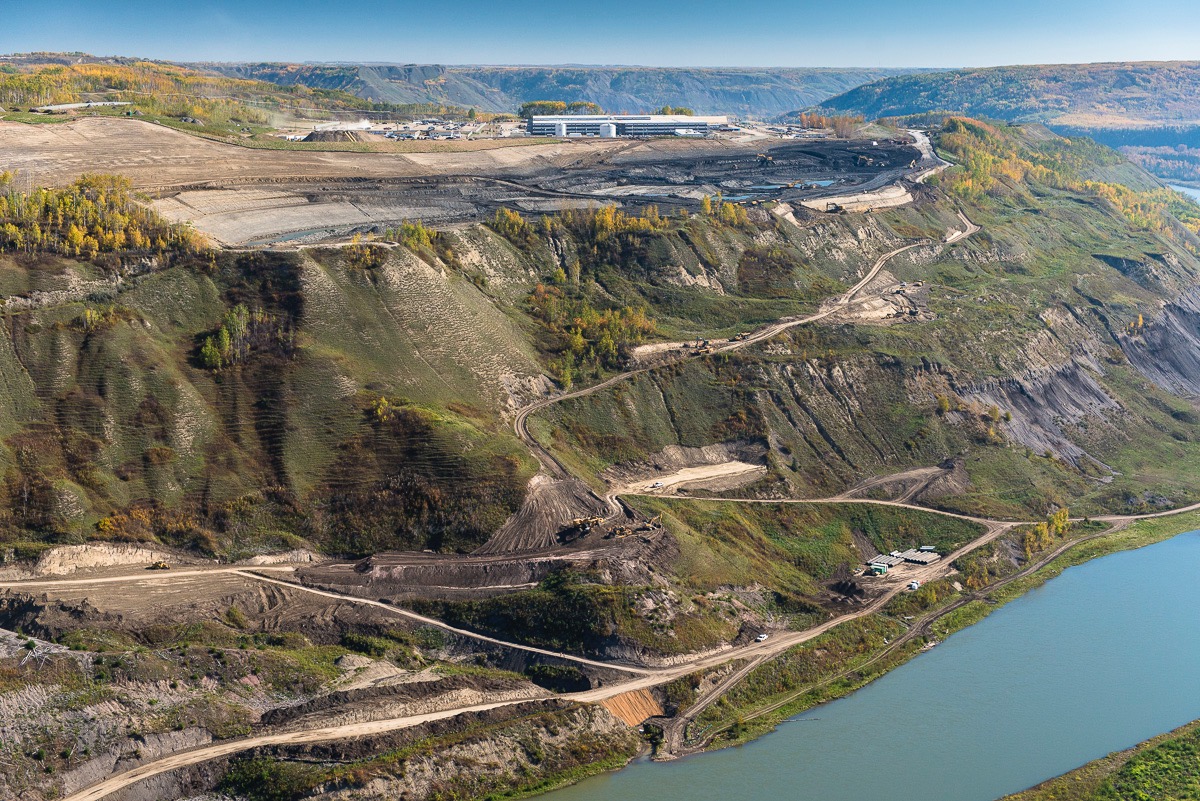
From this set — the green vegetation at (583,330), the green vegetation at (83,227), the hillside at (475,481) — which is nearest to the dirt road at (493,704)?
the hillside at (475,481)

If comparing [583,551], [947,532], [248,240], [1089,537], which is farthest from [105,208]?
[1089,537]

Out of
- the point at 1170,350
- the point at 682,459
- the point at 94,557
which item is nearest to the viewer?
the point at 94,557

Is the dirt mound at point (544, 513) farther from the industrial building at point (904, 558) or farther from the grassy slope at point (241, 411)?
the industrial building at point (904, 558)

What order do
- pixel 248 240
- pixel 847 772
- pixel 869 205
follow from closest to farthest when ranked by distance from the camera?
pixel 847 772, pixel 248 240, pixel 869 205

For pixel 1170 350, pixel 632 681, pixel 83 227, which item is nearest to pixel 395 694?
pixel 632 681

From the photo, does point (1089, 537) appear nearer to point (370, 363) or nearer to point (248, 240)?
point (370, 363)

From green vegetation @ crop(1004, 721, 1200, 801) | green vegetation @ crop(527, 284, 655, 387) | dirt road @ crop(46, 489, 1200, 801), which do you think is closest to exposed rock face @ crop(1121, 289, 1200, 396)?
dirt road @ crop(46, 489, 1200, 801)

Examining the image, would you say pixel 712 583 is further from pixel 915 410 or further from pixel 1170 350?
pixel 1170 350

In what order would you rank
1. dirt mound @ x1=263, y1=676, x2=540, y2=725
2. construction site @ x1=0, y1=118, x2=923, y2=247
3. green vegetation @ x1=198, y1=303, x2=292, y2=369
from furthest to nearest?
construction site @ x1=0, y1=118, x2=923, y2=247 < green vegetation @ x1=198, y1=303, x2=292, y2=369 < dirt mound @ x1=263, y1=676, x2=540, y2=725

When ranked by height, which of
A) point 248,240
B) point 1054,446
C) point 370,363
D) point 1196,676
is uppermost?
point 248,240

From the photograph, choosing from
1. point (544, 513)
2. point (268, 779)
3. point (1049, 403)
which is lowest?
point (268, 779)

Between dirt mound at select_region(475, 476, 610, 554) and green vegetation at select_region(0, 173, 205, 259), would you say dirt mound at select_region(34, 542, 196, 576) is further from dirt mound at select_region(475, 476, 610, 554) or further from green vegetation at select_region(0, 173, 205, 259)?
green vegetation at select_region(0, 173, 205, 259)
